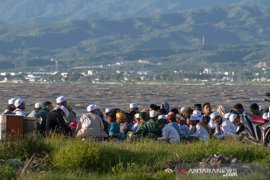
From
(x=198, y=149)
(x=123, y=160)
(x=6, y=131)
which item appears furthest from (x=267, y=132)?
(x=6, y=131)

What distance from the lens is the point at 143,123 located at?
2042 cm

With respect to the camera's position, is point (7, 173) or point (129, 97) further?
point (129, 97)

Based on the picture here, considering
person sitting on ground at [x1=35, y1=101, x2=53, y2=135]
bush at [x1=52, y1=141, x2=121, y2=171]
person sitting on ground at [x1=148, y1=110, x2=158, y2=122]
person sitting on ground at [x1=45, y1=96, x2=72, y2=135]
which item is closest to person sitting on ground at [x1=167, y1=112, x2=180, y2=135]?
person sitting on ground at [x1=148, y1=110, x2=158, y2=122]

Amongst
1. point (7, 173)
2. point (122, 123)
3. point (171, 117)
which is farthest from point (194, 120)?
point (7, 173)

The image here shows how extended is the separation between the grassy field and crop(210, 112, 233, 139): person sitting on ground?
2.24 metres

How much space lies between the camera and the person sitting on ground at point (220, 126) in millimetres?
21078

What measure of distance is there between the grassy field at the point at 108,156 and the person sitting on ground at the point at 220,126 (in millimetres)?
2244

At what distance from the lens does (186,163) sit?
1619cm

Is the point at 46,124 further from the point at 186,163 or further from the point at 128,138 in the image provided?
the point at 186,163

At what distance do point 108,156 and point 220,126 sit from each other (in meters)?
5.38

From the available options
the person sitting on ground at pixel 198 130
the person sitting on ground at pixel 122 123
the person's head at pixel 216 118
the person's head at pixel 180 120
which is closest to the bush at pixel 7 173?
the person sitting on ground at pixel 122 123

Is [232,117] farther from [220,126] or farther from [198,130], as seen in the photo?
[198,130]

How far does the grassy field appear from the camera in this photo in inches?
579

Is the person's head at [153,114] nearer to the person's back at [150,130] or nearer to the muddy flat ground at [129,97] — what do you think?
the person's back at [150,130]
